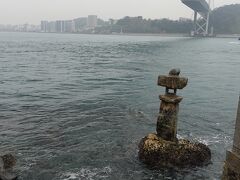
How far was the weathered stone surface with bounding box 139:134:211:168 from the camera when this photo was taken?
9156 mm

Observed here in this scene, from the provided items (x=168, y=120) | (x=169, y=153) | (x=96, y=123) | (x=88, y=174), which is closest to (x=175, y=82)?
(x=168, y=120)

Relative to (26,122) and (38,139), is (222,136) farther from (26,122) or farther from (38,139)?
(26,122)

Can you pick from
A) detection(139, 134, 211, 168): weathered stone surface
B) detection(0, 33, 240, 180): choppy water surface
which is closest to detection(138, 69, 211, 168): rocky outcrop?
detection(139, 134, 211, 168): weathered stone surface

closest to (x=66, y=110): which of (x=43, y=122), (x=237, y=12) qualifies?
(x=43, y=122)

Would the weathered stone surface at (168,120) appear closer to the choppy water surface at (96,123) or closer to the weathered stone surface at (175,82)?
the weathered stone surface at (175,82)

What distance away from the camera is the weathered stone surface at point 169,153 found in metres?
9.16

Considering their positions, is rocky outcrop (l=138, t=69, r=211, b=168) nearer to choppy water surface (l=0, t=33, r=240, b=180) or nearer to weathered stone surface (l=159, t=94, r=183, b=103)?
weathered stone surface (l=159, t=94, r=183, b=103)

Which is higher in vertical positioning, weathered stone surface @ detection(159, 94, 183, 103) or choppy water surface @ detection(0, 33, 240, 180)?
weathered stone surface @ detection(159, 94, 183, 103)

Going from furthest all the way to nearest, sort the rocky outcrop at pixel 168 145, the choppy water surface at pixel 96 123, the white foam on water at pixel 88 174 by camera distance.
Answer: the choppy water surface at pixel 96 123, the rocky outcrop at pixel 168 145, the white foam on water at pixel 88 174

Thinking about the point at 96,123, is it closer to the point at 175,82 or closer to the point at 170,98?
the point at 170,98

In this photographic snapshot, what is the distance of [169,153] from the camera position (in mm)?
9156

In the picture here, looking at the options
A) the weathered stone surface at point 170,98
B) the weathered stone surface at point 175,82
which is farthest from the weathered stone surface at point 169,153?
the weathered stone surface at point 175,82

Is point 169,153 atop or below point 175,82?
below

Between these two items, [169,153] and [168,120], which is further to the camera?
[168,120]
